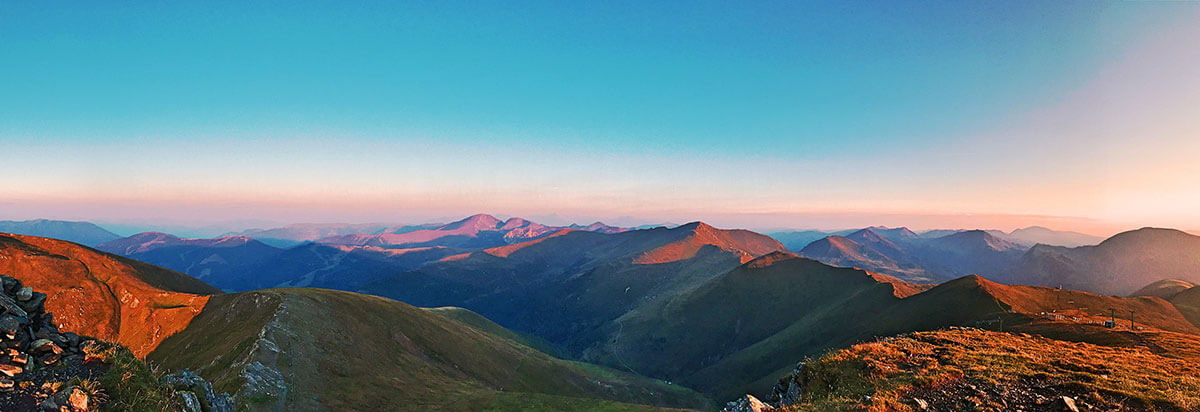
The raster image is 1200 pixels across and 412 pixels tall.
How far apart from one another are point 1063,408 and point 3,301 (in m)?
41.7

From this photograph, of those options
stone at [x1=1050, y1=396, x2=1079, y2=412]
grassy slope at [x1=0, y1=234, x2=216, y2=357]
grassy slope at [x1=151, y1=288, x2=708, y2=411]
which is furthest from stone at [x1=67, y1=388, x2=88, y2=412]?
grassy slope at [x1=0, y1=234, x2=216, y2=357]

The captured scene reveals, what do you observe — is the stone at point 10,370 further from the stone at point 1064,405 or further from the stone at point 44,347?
the stone at point 1064,405

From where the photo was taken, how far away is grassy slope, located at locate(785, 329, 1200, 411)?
18.8 meters

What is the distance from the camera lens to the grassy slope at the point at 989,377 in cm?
1877

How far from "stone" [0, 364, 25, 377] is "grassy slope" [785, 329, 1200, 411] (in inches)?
1159

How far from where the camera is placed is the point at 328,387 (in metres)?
57.8

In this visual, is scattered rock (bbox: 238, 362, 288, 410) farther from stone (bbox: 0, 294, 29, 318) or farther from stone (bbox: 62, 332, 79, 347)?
stone (bbox: 62, 332, 79, 347)

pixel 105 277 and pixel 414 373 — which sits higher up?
pixel 105 277

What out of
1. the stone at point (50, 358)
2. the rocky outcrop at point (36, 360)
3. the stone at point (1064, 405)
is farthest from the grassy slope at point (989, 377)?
the stone at point (50, 358)

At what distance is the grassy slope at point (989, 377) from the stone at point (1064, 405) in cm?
67

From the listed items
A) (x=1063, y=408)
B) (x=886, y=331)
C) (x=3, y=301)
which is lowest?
(x=886, y=331)

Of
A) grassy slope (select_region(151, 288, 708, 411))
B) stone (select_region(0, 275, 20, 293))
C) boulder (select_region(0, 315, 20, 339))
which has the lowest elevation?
grassy slope (select_region(151, 288, 708, 411))

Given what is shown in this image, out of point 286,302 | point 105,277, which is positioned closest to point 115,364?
point 286,302

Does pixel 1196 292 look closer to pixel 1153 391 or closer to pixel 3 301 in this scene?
pixel 1153 391
